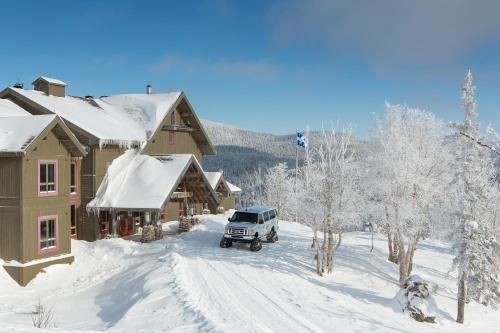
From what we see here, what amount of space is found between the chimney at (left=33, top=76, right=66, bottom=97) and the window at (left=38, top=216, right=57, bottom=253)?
12.0 metres

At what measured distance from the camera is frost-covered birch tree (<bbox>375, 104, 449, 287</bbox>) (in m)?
25.7

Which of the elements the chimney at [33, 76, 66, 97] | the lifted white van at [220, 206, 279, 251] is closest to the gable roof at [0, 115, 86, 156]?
the chimney at [33, 76, 66, 97]

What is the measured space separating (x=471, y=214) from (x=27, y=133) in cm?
2489

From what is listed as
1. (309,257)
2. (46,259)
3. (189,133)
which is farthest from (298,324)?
(189,133)

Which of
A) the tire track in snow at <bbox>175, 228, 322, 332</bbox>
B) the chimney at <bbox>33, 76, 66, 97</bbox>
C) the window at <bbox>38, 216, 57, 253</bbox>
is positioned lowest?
the tire track in snow at <bbox>175, 228, 322, 332</bbox>

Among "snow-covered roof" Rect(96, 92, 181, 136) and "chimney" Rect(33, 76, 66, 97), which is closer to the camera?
"chimney" Rect(33, 76, 66, 97)

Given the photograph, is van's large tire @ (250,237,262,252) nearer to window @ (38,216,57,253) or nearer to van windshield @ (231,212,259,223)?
van windshield @ (231,212,259,223)

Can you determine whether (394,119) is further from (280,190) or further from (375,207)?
(280,190)

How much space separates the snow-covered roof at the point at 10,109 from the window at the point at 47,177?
5208 millimetres

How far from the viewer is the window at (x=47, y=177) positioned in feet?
75.4

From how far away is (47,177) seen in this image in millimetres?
23438

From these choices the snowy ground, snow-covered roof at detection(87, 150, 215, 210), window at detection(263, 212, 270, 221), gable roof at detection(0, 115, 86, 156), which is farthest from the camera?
window at detection(263, 212, 270, 221)

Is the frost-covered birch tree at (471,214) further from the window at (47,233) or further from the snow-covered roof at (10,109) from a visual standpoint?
the snow-covered roof at (10,109)

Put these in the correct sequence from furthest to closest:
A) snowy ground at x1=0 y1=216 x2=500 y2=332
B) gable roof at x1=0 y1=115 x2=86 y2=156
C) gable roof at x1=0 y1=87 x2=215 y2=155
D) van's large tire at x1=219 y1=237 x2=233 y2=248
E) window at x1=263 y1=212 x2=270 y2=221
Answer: window at x1=263 y1=212 x2=270 y2=221 < gable roof at x1=0 y1=87 x2=215 y2=155 < van's large tire at x1=219 y1=237 x2=233 y2=248 < gable roof at x1=0 y1=115 x2=86 y2=156 < snowy ground at x1=0 y1=216 x2=500 y2=332
